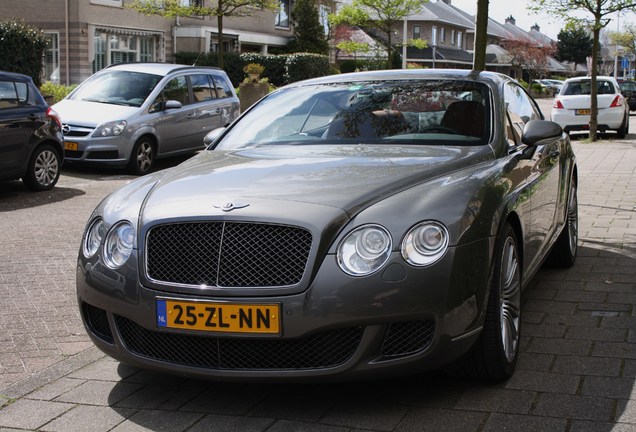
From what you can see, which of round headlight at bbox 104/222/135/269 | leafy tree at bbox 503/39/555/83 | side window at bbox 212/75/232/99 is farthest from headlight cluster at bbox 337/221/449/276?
leafy tree at bbox 503/39/555/83

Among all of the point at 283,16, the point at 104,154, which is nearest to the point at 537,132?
the point at 104,154

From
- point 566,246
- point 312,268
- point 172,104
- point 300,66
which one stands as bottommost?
point 566,246

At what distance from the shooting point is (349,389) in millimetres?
4074

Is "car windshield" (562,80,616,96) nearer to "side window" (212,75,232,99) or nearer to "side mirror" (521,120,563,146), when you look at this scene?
"side window" (212,75,232,99)

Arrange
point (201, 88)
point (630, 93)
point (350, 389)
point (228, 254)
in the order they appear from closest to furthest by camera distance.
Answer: point (228, 254)
point (350, 389)
point (201, 88)
point (630, 93)

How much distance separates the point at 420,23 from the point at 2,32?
57.8 metres

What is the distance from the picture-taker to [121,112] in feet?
45.9

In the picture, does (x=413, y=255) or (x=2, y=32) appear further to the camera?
(x=2, y=32)

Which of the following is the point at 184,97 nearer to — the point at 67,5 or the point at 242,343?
the point at 242,343

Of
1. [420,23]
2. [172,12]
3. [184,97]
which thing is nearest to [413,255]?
[184,97]

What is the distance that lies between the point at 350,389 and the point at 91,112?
1085 centimetres

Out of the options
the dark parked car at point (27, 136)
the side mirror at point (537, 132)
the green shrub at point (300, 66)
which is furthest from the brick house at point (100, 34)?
the side mirror at point (537, 132)

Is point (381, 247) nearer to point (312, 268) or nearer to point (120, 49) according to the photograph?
point (312, 268)

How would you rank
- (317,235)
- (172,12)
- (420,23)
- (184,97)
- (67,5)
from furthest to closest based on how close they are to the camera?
(420,23), (67,5), (172,12), (184,97), (317,235)
